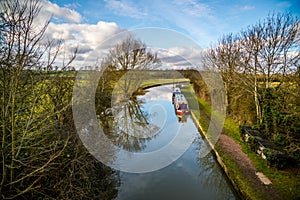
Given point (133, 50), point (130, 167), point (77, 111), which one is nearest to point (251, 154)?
point (130, 167)

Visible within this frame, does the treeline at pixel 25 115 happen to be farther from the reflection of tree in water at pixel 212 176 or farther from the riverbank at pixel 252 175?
the riverbank at pixel 252 175

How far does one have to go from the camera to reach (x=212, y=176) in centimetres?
703

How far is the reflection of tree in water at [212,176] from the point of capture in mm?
6249

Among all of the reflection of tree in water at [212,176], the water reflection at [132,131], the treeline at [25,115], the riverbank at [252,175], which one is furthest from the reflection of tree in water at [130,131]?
the treeline at [25,115]

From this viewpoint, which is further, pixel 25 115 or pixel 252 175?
pixel 252 175

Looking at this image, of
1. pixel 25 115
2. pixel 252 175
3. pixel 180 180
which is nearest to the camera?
pixel 25 115

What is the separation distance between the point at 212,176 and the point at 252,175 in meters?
1.36

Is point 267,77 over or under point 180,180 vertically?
over

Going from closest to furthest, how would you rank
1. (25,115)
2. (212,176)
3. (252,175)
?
(25,115), (252,175), (212,176)

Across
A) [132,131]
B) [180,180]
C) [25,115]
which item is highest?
Result: [25,115]

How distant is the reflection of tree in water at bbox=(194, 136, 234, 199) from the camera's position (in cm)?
625

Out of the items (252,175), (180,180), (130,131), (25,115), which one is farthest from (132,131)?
(25,115)

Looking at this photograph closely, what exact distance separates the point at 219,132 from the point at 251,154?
3064 mm

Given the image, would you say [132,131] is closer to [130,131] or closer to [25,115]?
[130,131]
